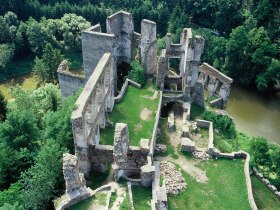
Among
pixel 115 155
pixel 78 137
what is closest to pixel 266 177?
pixel 115 155

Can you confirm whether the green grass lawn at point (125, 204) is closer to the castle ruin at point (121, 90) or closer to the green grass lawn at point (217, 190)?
the castle ruin at point (121, 90)

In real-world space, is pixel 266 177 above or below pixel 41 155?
below

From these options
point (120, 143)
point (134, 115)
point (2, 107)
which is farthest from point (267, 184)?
point (2, 107)

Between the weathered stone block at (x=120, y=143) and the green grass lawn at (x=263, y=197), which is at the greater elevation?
the weathered stone block at (x=120, y=143)

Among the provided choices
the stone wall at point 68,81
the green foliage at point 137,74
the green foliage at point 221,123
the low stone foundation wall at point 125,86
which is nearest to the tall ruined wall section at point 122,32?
the green foliage at point 137,74

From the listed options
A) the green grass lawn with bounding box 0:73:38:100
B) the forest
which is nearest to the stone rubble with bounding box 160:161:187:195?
the forest

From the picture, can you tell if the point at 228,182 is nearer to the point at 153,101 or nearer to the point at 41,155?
the point at 153,101
